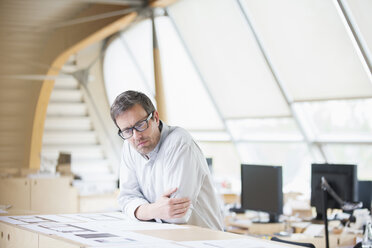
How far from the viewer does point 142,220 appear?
3002mm

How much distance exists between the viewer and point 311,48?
822 cm

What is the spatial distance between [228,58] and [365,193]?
15.1 feet

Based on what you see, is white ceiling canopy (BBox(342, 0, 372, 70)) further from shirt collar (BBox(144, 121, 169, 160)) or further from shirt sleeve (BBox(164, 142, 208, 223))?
shirt sleeve (BBox(164, 142, 208, 223))

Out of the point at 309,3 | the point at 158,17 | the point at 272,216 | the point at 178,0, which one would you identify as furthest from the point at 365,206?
the point at 158,17

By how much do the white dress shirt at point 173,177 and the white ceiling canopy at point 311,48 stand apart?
194 inches

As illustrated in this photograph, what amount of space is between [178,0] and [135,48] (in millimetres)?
2580

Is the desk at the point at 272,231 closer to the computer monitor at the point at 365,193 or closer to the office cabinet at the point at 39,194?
the computer monitor at the point at 365,193

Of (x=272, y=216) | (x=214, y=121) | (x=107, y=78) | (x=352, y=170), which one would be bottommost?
(x=272, y=216)

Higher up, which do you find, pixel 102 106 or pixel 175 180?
pixel 102 106

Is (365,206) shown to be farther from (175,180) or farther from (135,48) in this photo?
(135,48)

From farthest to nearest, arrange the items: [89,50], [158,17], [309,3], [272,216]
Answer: [89,50] → [158,17] → [309,3] → [272,216]

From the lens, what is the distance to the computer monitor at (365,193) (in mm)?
5840

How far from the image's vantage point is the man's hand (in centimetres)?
282

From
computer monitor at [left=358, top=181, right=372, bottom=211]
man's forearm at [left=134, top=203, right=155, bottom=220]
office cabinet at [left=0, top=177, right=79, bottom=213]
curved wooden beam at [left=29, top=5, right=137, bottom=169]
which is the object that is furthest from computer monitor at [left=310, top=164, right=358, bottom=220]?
curved wooden beam at [left=29, top=5, right=137, bottom=169]
